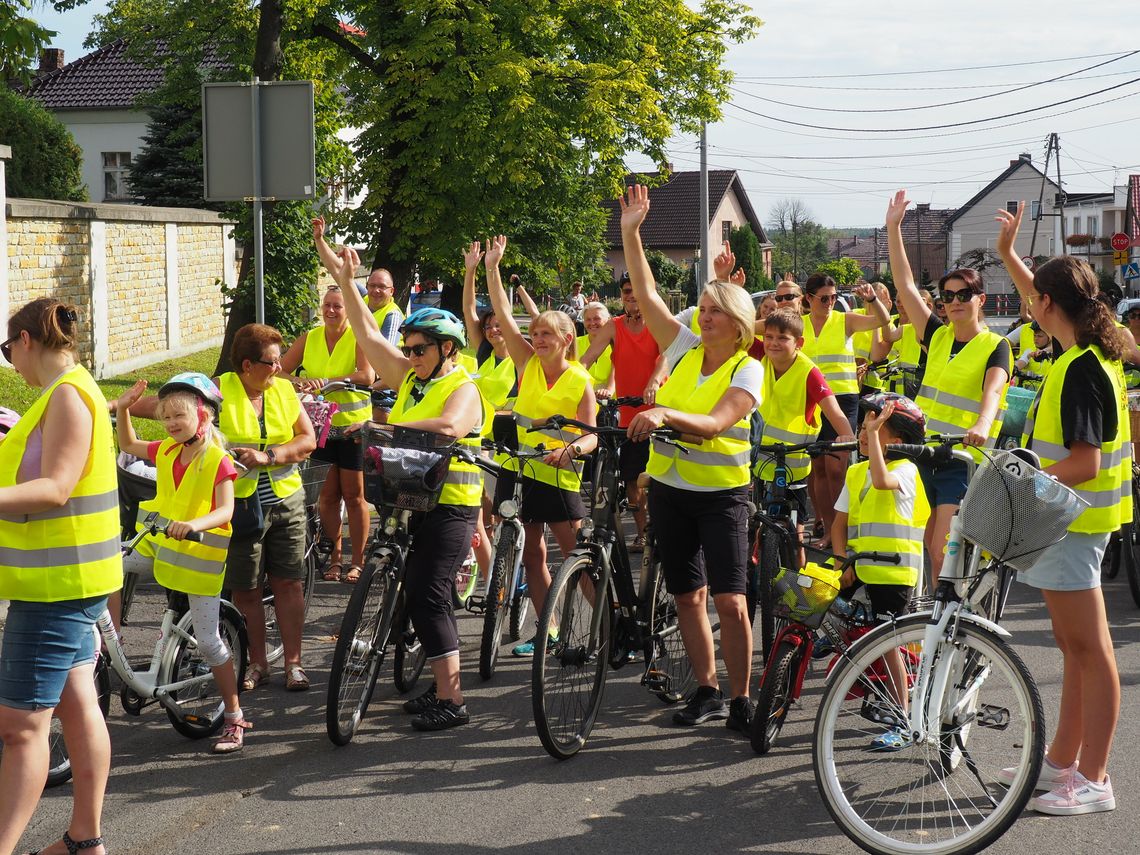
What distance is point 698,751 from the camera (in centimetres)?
566

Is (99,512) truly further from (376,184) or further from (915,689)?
(376,184)

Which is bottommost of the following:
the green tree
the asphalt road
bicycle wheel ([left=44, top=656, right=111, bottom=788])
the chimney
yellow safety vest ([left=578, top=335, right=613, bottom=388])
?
the asphalt road

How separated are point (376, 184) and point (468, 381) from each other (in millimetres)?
17988

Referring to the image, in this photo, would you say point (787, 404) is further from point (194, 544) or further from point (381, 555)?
point (194, 544)

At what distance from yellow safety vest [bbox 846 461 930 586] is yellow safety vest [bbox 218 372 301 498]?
2.71m

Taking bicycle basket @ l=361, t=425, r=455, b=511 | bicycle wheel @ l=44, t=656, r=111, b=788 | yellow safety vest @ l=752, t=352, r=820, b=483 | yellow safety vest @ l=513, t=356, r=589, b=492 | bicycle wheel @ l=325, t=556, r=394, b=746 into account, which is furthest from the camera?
yellow safety vest @ l=752, t=352, r=820, b=483

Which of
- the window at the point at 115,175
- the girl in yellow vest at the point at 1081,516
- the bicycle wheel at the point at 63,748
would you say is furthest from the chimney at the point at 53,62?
the girl in yellow vest at the point at 1081,516

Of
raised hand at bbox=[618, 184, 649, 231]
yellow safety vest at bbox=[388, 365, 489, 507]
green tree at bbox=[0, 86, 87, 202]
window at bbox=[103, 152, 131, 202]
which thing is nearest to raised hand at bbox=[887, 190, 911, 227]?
raised hand at bbox=[618, 184, 649, 231]

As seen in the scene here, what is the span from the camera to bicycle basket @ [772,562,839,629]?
5.38 m

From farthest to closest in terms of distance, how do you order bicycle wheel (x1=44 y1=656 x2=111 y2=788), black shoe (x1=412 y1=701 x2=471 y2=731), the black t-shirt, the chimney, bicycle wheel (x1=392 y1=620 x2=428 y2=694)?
the chimney → the black t-shirt → bicycle wheel (x1=392 y1=620 x2=428 y2=694) → black shoe (x1=412 y1=701 x2=471 y2=731) → bicycle wheel (x1=44 y1=656 x2=111 y2=788)

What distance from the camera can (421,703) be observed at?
6051 mm

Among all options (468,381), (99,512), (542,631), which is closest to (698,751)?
(542,631)

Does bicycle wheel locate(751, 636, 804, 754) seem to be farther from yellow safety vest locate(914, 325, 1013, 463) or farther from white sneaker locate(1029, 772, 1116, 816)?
yellow safety vest locate(914, 325, 1013, 463)

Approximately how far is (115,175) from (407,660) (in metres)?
42.4
